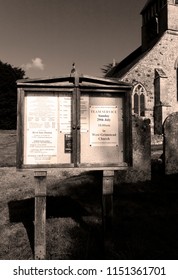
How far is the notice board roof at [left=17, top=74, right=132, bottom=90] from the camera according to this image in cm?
317

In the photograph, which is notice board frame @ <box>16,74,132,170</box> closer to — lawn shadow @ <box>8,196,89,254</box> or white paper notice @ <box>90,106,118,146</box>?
white paper notice @ <box>90,106,118,146</box>

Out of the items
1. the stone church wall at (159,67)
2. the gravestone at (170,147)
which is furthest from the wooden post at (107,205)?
the stone church wall at (159,67)

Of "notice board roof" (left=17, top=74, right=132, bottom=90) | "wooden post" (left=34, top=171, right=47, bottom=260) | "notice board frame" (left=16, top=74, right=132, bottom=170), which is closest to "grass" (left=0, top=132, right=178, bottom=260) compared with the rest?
"wooden post" (left=34, top=171, right=47, bottom=260)

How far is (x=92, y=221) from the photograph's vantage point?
4348 mm

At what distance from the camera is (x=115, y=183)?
6.97m

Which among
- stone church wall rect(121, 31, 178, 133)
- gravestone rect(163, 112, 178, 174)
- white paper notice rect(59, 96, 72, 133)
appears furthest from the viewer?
stone church wall rect(121, 31, 178, 133)

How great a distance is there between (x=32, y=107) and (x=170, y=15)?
25377 mm

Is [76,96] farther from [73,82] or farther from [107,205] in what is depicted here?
[107,205]

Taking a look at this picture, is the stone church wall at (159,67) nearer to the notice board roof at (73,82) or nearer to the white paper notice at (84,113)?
the notice board roof at (73,82)

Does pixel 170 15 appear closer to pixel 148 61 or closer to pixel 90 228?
pixel 148 61

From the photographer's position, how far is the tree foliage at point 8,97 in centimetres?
3519

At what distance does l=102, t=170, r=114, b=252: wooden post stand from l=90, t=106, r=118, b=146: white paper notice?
1.32ft

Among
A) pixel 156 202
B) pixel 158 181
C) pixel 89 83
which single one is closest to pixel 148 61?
pixel 158 181

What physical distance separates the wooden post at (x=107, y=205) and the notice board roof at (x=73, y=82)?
111cm
